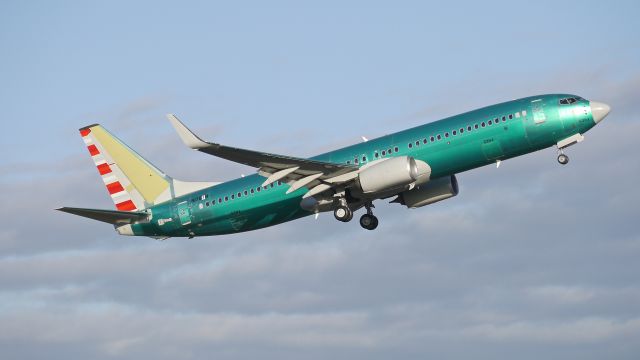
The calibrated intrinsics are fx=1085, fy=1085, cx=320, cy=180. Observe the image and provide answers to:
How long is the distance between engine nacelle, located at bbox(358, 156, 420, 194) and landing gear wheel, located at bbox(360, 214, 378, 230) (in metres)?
7.45

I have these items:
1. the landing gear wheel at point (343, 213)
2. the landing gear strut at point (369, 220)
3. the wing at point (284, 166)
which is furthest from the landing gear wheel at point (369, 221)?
the wing at point (284, 166)

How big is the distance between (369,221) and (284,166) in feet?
32.0

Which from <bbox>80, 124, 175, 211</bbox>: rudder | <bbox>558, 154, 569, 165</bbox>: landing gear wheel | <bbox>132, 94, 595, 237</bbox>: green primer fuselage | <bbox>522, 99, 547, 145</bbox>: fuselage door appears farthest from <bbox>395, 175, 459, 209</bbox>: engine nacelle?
<bbox>80, 124, 175, 211</bbox>: rudder

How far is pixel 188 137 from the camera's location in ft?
183

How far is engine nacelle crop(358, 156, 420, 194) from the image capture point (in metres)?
59.3

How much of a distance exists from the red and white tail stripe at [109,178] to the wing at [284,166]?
12681mm

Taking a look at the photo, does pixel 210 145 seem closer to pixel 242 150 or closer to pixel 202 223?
pixel 242 150

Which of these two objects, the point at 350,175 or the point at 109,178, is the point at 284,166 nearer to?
the point at 350,175

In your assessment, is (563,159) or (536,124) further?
(563,159)

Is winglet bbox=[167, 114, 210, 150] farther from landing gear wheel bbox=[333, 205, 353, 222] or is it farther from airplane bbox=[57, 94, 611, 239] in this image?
landing gear wheel bbox=[333, 205, 353, 222]

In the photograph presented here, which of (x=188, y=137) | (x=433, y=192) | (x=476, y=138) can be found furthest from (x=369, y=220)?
(x=188, y=137)

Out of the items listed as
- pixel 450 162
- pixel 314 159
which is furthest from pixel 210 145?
pixel 450 162

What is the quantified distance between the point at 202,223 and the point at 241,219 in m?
2.70

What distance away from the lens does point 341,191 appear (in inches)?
2509
